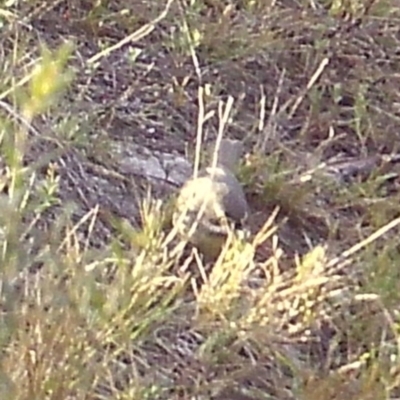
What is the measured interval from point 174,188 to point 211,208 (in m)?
0.24

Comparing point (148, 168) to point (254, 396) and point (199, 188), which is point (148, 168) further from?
point (254, 396)

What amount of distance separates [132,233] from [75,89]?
1.71 ft

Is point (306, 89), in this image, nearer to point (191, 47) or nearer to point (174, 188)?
point (191, 47)

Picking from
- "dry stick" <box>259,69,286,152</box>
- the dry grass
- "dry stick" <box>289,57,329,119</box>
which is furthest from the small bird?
"dry stick" <box>289,57,329,119</box>

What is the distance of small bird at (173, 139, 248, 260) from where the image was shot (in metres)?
1.83

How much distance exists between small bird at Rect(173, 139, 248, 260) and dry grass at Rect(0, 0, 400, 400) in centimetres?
4

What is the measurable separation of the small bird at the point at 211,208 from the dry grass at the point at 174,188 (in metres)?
0.04

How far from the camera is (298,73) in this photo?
246 cm

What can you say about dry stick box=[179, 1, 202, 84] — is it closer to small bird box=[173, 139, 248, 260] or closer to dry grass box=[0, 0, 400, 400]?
dry grass box=[0, 0, 400, 400]

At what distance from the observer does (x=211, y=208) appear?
1.85 m

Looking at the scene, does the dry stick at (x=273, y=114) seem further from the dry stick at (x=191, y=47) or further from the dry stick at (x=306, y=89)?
the dry stick at (x=191, y=47)

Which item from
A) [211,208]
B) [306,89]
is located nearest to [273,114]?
[306,89]

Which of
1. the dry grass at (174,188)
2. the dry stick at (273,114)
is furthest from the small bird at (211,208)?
the dry stick at (273,114)

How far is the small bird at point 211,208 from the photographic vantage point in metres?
1.83
